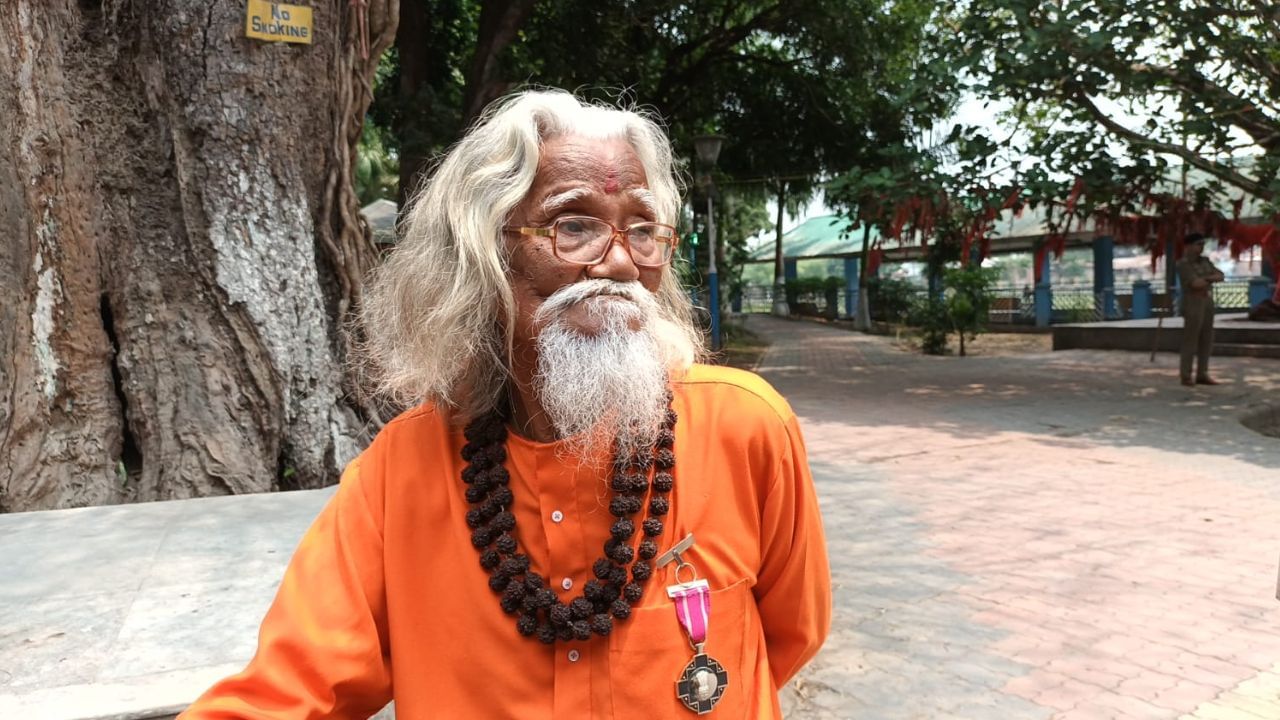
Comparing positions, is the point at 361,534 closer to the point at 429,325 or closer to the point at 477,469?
the point at 477,469

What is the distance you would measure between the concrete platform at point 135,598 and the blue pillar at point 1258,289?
22397mm

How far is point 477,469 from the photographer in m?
1.56

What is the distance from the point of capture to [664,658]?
1477 millimetres

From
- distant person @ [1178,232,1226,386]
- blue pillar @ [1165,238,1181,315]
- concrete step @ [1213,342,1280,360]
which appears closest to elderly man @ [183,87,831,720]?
distant person @ [1178,232,1226,386]

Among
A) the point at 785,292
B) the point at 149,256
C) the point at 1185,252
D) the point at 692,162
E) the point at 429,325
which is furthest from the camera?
the point at 785,292

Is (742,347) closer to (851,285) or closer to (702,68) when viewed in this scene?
(702,68)

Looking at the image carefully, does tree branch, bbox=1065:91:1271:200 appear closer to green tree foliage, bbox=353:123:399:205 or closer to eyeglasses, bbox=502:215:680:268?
eyeglasses, bbox=502:215:680:268

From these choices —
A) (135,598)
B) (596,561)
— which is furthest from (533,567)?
(135,598)

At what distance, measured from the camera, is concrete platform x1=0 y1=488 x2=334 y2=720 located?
80.6 inches

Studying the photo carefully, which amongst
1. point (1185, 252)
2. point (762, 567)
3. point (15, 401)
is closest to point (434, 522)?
point (762, 567)

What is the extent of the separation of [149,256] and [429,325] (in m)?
3.28

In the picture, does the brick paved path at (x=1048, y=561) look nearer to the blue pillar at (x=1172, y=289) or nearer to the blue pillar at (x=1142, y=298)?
the blue pillar at (x=1172, y=289)

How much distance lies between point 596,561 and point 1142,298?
84.3ft

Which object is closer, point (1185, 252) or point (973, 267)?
point (1185, 252)
